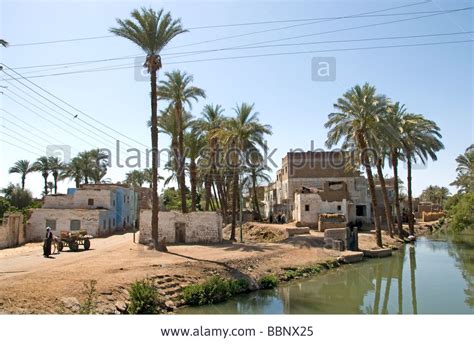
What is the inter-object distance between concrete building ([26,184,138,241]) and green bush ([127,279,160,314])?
65.8 feet

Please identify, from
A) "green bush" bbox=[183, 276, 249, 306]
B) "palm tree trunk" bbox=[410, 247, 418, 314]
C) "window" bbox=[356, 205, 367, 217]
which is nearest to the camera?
"green bush" bbox=[183, 276, 249, 306]

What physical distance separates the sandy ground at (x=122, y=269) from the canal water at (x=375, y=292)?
1835 millimetres

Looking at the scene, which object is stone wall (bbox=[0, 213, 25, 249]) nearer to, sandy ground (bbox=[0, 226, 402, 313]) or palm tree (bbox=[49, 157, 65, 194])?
sandy ground (bbox=[0, 226, 402, 313])

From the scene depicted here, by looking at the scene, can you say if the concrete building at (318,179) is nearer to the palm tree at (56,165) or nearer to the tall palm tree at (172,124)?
the tall palm tree at (172,124)

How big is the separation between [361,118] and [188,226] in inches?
583

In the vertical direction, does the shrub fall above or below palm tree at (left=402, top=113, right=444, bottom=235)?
below

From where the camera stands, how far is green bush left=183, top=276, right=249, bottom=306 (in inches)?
622

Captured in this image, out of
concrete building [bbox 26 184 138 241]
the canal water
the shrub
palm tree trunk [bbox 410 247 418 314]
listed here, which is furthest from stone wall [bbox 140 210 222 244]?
the shrub

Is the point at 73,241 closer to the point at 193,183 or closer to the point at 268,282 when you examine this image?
the point at 193,183

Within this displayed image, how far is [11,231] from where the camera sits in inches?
1148

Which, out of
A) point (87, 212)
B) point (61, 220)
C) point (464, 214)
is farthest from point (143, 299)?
point (464, 214)

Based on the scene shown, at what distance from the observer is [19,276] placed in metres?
15.3

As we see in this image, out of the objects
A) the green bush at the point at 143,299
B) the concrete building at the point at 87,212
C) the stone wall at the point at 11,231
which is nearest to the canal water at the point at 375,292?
the green bush at the point at 143,299

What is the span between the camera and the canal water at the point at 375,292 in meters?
15.6
